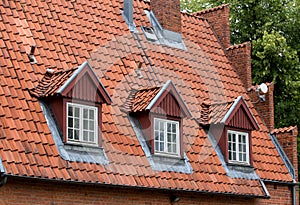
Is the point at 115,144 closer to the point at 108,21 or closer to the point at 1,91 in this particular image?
the point at 1,91

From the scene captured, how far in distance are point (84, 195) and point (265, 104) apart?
9.87m

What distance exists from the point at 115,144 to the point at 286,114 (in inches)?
559

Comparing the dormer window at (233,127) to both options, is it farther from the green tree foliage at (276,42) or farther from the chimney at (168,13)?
the green tree foliage at (276,42)

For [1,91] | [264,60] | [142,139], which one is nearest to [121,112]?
[142,139]

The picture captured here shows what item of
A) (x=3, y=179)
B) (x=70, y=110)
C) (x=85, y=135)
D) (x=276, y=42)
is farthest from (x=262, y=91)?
(x=3, y=179)

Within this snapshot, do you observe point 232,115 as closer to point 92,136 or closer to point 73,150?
point 92,136

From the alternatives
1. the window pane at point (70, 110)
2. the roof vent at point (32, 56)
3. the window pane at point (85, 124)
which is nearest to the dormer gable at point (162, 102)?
the window pane at point (85, 124)

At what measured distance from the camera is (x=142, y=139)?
76.8ft

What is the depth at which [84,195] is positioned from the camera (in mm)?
21125

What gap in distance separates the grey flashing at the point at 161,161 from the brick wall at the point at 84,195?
2.14 ft

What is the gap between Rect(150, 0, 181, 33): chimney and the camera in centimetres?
2828

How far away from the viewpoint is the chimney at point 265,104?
28859 mm

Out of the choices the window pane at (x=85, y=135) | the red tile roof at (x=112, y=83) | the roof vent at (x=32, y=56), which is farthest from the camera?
the roof vent at (x=32, y=56)

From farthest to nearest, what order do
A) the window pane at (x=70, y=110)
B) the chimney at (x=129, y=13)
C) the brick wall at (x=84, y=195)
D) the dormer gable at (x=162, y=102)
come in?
the chimney at (x=129, y=13) → the dormer gable at (x=162, y=102) → the window pane at (x=70, y=110) → the brick wall at (x=84, y=195)
